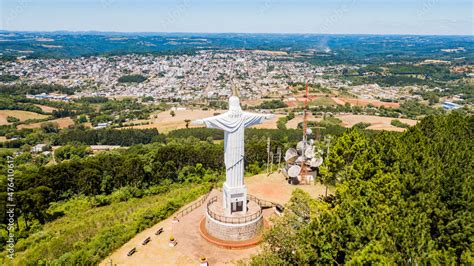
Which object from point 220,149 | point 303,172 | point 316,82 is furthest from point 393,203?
point 316,82

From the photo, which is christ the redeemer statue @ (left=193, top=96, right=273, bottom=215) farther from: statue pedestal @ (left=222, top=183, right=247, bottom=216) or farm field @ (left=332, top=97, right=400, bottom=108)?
farm field @ (left=332, top=97, right=400, bottom=108)

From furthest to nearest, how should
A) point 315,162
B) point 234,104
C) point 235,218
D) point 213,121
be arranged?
point 315,162, point 235,218, point 234,104, point 213,121

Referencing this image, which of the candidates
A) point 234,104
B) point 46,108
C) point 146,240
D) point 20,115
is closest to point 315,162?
point 234,104

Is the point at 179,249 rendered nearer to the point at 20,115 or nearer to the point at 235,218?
the point at 235,218

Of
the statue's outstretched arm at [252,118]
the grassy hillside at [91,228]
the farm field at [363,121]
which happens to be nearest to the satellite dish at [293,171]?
the grassy hillside at [91,228]

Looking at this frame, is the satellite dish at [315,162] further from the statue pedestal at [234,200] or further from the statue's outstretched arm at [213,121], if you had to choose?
the statue's outstretched arm at [213,121]
